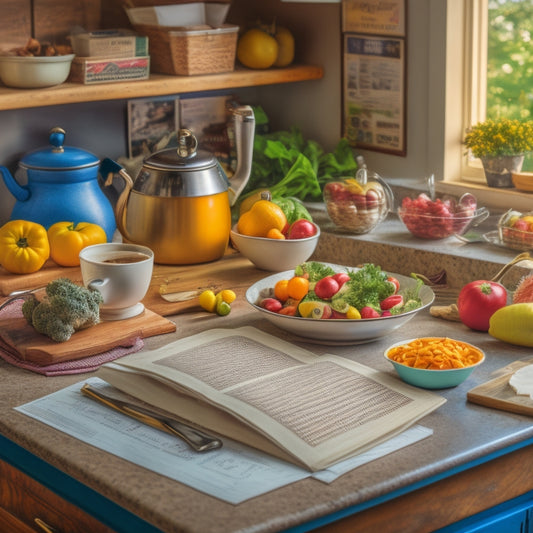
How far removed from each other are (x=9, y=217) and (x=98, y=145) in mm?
316

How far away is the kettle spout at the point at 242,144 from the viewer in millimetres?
2275

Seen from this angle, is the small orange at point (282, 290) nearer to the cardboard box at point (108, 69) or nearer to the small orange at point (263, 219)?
the small orange at point (263, 219)

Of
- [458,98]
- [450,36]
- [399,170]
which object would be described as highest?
[450,36]

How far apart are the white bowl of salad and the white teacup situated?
216mm

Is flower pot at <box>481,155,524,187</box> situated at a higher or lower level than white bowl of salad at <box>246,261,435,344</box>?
higher

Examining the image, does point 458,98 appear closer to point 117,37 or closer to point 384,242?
point 384,242

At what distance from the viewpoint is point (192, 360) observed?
62.7 inches

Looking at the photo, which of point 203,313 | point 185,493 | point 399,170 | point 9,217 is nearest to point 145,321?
point 203,313

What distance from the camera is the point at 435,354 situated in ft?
5.09

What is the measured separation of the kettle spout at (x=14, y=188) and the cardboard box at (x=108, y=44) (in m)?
0.36

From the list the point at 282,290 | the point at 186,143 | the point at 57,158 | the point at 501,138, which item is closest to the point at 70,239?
the point at 57,158

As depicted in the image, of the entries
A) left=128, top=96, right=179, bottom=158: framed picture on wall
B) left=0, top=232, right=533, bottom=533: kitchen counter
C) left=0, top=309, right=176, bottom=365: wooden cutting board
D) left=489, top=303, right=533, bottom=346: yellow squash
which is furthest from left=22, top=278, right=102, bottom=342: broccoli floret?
left=128, top=96, right=179, bottom=158: framed picture on wall

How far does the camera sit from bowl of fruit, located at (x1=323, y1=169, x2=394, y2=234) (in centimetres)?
229

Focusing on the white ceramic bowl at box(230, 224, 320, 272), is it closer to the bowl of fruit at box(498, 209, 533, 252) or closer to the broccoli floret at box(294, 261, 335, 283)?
the broccoli floret at box(294, 261, 335, 283)
